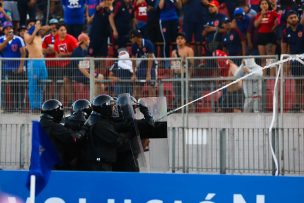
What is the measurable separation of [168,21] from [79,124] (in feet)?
25.6

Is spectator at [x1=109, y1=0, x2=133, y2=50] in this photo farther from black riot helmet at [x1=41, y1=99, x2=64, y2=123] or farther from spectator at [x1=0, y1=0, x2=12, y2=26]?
black riot helmet at [x1=41, y1=99, x2=64, y2=123]

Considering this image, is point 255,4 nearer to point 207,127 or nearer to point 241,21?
point 241,21

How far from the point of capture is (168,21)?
65.6ft

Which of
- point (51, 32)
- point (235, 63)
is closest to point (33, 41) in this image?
point (51, 32)

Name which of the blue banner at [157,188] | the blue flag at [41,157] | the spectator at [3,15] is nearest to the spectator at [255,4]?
the spectator at [3,15]

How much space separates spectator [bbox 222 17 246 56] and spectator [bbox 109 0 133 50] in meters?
2.31

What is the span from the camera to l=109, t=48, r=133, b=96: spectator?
17.3 meters

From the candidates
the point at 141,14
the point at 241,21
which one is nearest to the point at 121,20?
the point at 141,14

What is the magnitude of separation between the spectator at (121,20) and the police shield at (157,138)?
7.12 meters

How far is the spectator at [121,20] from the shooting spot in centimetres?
2020

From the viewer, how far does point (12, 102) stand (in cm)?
1781

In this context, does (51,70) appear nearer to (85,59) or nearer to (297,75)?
(85,59)

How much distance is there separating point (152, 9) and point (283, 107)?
4526 millimetres

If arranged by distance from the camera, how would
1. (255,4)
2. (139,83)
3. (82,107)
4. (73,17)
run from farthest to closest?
(73,17), (255,4), (139,83), (82,107)
